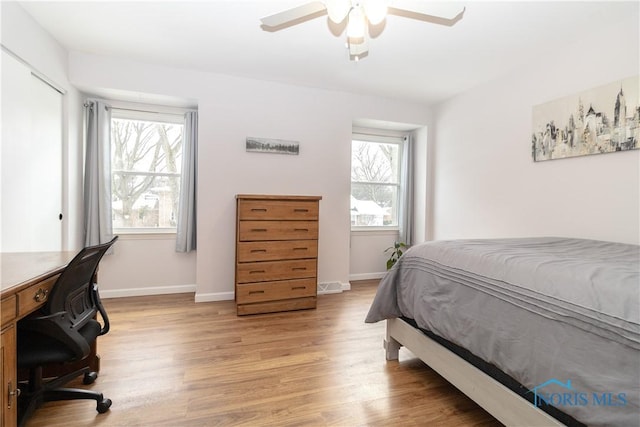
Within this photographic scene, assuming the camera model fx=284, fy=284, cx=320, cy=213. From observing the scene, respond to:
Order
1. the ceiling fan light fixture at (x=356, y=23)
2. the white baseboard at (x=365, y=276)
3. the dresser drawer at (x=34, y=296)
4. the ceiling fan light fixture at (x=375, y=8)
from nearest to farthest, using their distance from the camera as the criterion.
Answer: the dresser drawer at (x=34, y=296)
the ceiling fan light fixture at (x=375, y=8)
the ceiling fan light fixture at (x=356, y=23)
the white baseboard at (x=365, y=276)

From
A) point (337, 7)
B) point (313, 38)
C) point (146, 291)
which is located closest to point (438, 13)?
point (337, 7)

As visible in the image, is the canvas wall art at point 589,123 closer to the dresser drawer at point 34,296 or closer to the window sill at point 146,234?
the dresser drawer at point 34,296

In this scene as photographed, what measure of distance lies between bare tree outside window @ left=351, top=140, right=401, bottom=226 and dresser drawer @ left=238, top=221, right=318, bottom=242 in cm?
135

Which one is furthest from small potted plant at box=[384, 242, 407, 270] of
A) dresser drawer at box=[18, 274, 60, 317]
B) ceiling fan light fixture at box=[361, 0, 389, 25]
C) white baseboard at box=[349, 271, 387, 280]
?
dresser drawer at box=[18, 274, 60, 317]

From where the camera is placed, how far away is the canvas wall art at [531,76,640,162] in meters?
2.03

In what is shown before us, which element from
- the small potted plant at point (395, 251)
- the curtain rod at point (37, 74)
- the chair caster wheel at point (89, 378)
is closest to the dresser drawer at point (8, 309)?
the chair caster wheel at point (89, 378)

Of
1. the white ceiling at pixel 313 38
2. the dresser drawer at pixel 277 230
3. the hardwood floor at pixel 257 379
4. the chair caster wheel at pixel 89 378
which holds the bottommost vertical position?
the hardwood floor at pixel 257 379

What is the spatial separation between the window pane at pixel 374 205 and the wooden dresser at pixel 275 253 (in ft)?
4.42

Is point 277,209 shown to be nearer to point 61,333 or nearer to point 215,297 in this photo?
point 215,297

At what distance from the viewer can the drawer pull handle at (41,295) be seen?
1.23 meters

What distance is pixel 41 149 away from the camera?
7.84 feet

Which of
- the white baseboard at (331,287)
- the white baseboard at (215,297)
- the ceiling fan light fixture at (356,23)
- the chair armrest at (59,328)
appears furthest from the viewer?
the white baseboard at (331,287)

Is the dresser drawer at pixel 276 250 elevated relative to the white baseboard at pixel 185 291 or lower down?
elevated

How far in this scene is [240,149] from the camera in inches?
126
